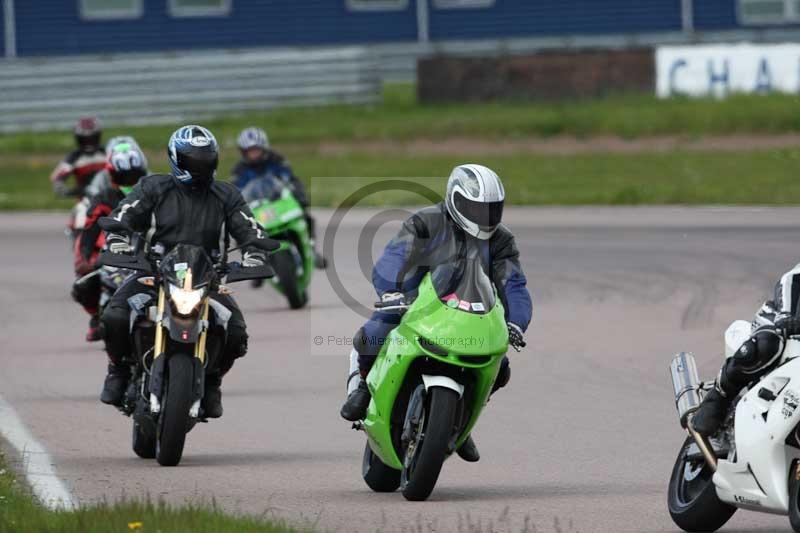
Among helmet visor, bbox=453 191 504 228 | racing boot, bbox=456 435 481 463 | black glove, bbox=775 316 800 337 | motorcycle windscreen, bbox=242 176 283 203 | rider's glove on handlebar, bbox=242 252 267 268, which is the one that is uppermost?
helmet visor, bbox=453 191 504 228

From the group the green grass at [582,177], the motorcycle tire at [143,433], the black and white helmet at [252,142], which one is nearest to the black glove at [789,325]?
the motorcycle tire at [143,433]

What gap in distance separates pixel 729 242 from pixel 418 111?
1550 cm

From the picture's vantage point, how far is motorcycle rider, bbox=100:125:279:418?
414 inches

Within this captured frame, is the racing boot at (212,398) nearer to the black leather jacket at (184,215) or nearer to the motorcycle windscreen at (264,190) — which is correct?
the black leather jacket at (184,215)

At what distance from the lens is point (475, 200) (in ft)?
29.1

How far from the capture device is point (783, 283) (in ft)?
25.4

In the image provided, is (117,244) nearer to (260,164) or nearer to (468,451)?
(468,451)

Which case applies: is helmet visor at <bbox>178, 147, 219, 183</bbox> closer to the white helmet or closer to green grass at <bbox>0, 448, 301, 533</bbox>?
the white helmet

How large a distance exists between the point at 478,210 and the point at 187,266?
1976mm

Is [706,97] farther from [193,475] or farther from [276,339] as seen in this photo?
[193,475]

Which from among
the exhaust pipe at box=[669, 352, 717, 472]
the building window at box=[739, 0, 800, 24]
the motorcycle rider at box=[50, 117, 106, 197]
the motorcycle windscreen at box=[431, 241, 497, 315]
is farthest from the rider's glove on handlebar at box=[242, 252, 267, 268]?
the building window at box=[739, 0, 800, 24]

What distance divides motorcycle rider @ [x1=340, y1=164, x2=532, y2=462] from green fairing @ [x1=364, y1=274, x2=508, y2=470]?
0.42ft

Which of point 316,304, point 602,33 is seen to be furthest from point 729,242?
point 602,33

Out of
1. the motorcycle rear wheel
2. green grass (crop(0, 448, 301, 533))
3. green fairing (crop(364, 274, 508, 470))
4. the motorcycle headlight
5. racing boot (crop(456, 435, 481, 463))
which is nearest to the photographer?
green grass (crop(0, 448, 301, 533))
